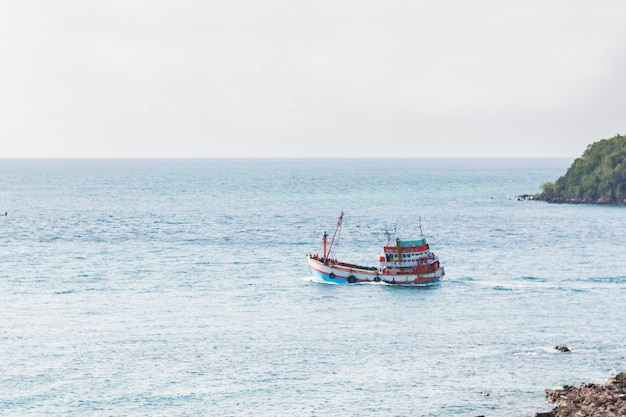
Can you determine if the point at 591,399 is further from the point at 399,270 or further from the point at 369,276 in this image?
the point at 369,276

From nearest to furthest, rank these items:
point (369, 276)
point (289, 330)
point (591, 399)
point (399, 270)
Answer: point (591, 399) < point (289, 330) < point (399, 270) < point (369, 276)

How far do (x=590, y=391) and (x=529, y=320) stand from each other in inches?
1052

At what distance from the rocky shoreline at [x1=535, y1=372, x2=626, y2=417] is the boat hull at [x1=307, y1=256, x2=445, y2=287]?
1726 inches

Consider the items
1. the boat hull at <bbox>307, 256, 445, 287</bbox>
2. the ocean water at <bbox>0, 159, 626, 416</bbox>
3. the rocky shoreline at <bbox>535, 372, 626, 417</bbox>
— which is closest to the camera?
the rocky shoreline at <bbox>535, 372, 626, 417</bbox>

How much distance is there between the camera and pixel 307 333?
83062mm

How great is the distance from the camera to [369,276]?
110 meters

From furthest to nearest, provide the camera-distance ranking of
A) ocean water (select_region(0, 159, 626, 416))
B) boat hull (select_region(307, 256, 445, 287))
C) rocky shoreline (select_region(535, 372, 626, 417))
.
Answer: boat hull (select_region(307, 256, 445, 287))
ocean water (select_region(0, 159, 626, 416))
rocky shoreline (select_region(535, 372, 626, 417))

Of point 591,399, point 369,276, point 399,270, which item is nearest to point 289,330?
point 369,276

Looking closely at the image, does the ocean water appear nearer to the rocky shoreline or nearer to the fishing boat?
the rocky shoreline

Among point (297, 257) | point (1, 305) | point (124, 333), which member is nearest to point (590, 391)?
point (124, 333)

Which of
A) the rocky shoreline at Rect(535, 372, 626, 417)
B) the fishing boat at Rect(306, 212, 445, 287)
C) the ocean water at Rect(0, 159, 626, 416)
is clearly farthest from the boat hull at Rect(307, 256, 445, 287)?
the rocky shoreline at Rect(535, 372, 626, 417)

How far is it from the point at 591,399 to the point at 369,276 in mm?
51955

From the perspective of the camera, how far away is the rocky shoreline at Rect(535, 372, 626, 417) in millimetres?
56344

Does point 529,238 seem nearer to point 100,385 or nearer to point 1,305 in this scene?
point 1,305
